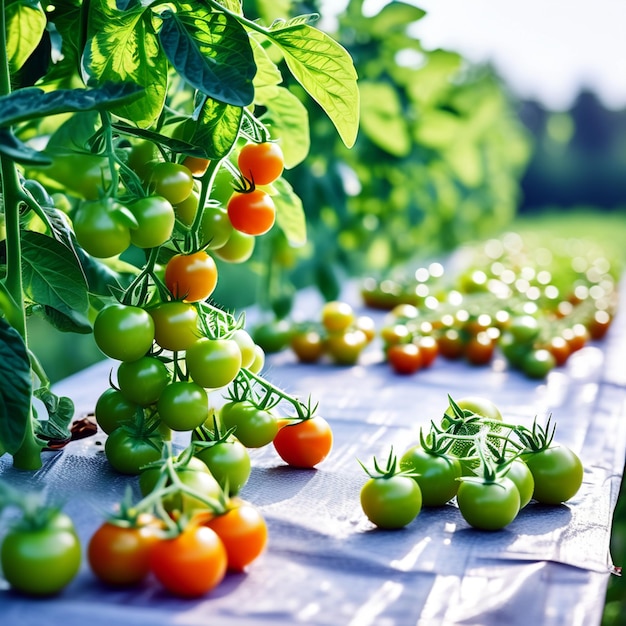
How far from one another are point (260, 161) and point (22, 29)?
0.38 m

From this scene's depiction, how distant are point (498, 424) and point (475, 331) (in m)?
1.01

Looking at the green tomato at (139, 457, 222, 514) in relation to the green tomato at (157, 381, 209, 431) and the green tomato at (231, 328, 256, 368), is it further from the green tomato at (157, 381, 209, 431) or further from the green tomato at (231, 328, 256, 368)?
the green tomato at (231, 328, 256, 368)

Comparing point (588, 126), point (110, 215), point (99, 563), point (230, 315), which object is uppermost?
point (110, 215)

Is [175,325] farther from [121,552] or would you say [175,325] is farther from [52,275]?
[121,552]

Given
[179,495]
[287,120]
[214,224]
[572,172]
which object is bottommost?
[572,172]

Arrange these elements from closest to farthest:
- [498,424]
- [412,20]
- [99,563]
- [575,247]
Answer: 1. [99,563]
2. [498,424]
3. [412,20]
4. [575,247]

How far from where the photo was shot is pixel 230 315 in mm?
1108

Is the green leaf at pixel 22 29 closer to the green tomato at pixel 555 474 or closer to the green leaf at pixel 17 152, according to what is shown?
the green leaf at pixel 17 152

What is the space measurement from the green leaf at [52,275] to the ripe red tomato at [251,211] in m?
0.24

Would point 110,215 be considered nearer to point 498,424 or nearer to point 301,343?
point 498,424

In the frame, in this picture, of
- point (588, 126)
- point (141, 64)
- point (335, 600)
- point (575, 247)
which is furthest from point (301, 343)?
point (588, 126)

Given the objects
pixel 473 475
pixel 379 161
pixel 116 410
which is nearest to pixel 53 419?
pixel 116 410

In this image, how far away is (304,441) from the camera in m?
1.19

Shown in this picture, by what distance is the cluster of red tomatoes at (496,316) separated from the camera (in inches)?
80.2
